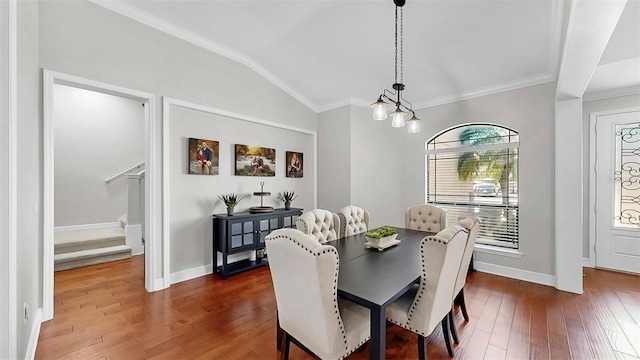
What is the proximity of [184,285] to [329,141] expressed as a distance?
320 centimetres

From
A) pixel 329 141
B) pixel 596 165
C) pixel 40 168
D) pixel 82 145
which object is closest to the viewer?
pixel 40 168


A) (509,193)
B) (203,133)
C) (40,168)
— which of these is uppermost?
(203,133)

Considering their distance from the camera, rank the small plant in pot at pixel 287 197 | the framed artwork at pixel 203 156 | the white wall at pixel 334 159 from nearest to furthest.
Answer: the framed artwork at pixel 203 156 < the small plant in pot at pixel 287 197 < the white wall at pixel 334 159

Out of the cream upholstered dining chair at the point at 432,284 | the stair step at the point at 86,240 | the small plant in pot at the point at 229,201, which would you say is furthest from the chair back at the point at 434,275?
the stair step at the point at 86,240

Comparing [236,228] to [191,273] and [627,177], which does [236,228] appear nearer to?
[191,273]

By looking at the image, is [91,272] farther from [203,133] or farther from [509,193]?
[509,193]

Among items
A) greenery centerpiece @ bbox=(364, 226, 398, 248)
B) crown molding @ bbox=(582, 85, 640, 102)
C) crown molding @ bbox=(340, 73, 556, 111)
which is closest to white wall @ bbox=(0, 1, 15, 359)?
greenery centerpiece @ bbox=(364, 226, 398, 248)

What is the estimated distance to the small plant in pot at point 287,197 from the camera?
446 centimetres

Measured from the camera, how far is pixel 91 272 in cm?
371

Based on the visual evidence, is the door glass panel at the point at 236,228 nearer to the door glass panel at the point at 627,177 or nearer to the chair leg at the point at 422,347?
the chair leg at the point at 422,347

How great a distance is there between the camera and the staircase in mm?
3824

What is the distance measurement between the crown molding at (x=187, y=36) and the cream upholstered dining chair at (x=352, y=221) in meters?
2.56

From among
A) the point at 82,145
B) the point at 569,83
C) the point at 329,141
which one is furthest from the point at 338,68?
the point at 82,145

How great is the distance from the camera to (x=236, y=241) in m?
3.64
